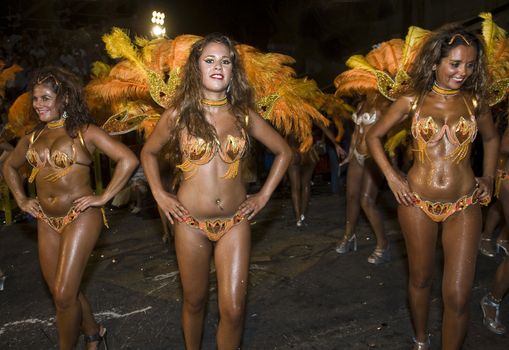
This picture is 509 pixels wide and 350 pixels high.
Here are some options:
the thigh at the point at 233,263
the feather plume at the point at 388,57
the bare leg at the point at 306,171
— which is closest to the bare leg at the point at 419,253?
the thigh at the point at 233,263

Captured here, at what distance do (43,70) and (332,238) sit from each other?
4.85 m

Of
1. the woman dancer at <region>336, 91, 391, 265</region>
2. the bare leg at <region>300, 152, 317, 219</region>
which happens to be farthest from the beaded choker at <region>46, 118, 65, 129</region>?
the bare leg at <region>300, 152, 317, 219</region>

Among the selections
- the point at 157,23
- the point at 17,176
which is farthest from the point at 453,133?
the point at 157,23

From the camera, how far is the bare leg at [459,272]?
3.04m

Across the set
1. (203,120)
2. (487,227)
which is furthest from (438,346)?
(487,227)

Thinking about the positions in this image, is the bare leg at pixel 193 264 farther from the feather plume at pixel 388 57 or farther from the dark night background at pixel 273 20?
the dark night background at pixel 273 20

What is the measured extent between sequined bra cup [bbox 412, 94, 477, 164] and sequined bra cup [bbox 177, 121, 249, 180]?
1226mm

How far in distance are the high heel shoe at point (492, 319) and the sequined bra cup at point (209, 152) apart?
8.23 ft

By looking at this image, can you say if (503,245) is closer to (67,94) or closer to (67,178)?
(67,178)

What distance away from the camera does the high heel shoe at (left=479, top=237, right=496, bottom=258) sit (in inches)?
233

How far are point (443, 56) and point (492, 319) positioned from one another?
7.29 ft

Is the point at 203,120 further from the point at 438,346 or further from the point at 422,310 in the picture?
the point at 438,346

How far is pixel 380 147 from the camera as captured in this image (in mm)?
3543

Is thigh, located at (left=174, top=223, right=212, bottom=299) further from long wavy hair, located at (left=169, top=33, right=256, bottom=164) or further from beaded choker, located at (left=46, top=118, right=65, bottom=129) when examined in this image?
beaded choker, located at (left=46, top=118, right=65, bottom=129)
